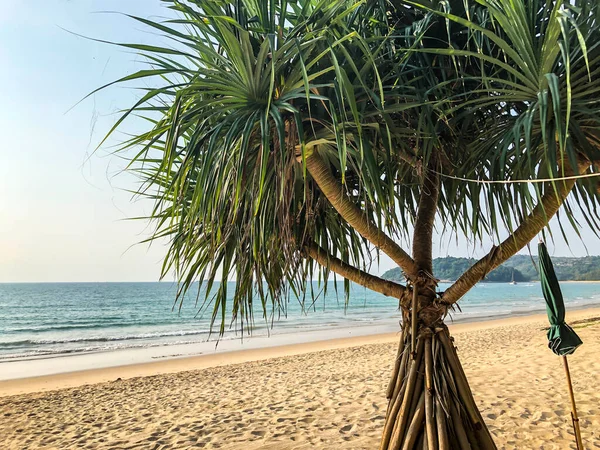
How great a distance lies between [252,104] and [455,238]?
143 cm

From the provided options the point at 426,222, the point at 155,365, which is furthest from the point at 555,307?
the point at 155,365

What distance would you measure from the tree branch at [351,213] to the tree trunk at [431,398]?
22cm

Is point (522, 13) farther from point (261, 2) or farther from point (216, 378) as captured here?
point (216, 378)

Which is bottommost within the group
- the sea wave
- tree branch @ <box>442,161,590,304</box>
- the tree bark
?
the sea wave

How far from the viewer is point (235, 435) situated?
12.9 ft

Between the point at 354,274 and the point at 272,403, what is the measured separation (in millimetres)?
3398

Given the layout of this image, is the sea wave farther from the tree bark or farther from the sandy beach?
the tree bark

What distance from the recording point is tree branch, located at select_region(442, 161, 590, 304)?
1762 millimetres

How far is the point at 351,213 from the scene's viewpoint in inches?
79.4

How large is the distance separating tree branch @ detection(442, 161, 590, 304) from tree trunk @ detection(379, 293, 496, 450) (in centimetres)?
15

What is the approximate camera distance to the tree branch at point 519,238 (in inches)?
69.4

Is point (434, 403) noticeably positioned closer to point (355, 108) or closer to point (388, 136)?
point (388, 136)

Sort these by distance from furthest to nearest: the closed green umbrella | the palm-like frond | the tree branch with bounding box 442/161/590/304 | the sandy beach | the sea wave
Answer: the sea wave → the sandy beach → the closed green umbrella → the tree branch with bounding box 442/161/590/304 → the palm-like frond

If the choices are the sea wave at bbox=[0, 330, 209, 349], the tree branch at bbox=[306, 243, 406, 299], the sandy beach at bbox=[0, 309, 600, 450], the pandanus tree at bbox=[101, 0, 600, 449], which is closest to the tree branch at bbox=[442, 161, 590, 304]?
the pandanus tree at bbox=[101, 0, 600, 449]
